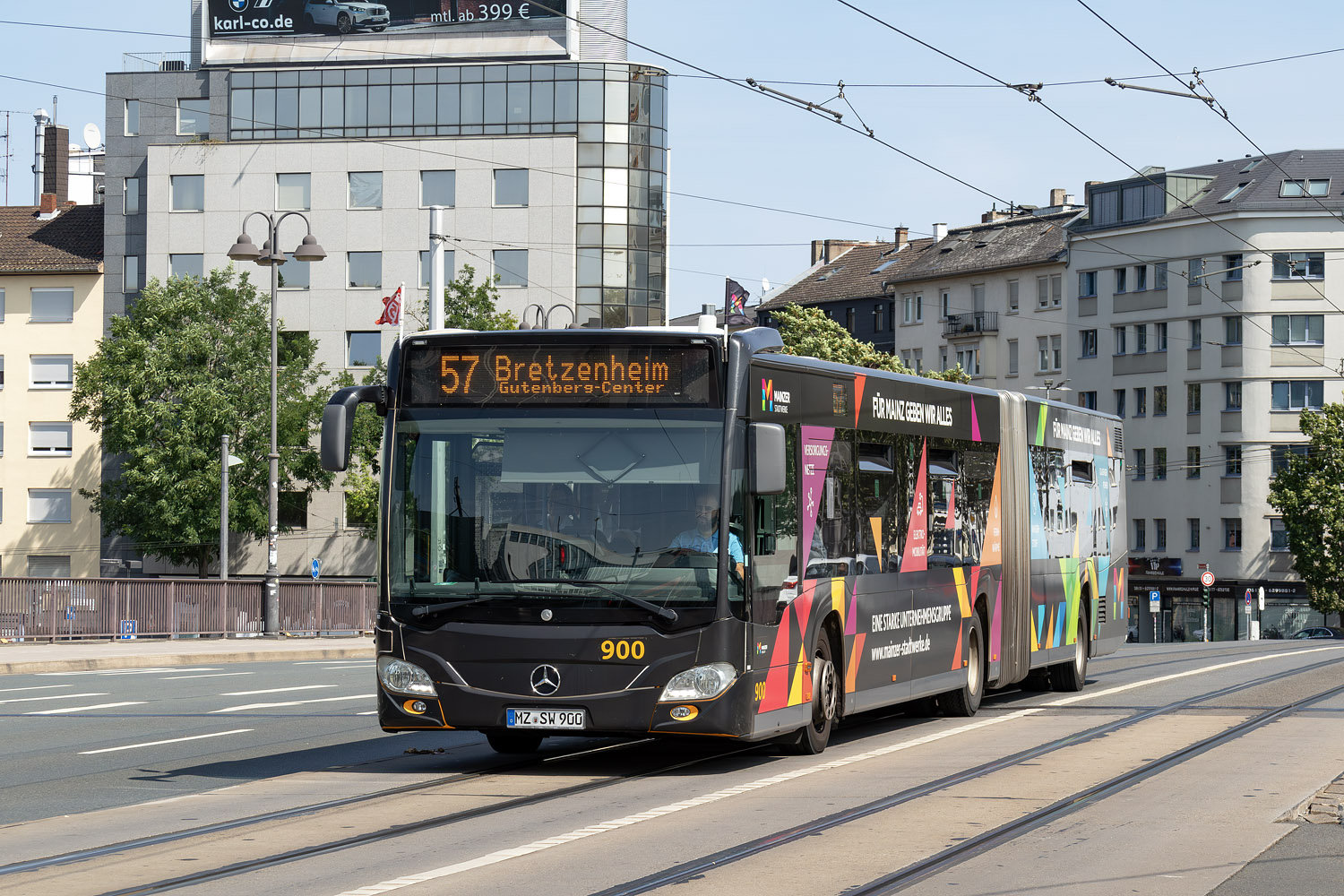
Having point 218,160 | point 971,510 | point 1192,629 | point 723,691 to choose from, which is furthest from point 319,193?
point 723,691

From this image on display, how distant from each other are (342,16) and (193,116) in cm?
759

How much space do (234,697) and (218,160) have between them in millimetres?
58896

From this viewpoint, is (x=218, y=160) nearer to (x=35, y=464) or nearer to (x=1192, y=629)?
(x=35, y=464)

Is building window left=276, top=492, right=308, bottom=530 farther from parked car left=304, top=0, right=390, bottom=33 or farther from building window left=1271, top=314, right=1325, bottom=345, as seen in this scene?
building window left=1271, top=314, right=1325, bottom=345

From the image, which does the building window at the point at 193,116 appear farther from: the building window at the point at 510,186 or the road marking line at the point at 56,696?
the road marking line at the point at 56,696

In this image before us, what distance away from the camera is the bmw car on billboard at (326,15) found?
257 feet

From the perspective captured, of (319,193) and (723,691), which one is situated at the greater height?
(319,193)

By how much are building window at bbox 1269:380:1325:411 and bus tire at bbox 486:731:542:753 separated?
2857 inches

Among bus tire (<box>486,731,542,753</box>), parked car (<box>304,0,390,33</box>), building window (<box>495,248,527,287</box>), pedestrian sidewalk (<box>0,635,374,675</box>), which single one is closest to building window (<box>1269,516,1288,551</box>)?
building window (<box>495,248,527,287</box>)

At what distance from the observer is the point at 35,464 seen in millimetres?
80438

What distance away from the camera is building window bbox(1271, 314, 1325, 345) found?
81375 millimetres

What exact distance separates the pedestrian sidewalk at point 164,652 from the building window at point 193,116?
136 feet

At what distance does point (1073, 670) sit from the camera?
71.9 ft

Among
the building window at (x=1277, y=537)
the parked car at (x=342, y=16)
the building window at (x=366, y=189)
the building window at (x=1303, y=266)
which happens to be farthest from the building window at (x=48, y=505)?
the building window at (x=1303, y=266)
